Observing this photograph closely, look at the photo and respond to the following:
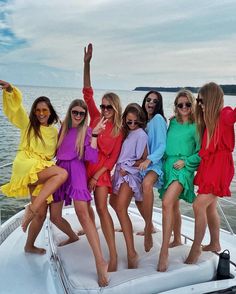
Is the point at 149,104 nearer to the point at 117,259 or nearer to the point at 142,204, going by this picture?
the point at 142,204

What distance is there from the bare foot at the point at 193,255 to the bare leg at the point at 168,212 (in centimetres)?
22

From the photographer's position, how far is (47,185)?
10.5 ft

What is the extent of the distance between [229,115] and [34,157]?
1745 millimetres

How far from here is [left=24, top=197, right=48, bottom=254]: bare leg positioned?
3.50m

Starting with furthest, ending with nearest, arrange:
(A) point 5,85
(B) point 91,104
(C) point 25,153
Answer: (B) point 91,104 < (C) point 25,153 < (A) point 5,85

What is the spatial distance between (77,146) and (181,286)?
1443mm

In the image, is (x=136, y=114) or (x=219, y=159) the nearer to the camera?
(x=219, y=159)

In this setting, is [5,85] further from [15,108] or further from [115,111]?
[115,111]

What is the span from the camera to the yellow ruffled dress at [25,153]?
10.6ft

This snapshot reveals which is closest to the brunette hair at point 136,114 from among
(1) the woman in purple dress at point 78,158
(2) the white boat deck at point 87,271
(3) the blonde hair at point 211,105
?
(1) the woman in purple dress at point 78,158

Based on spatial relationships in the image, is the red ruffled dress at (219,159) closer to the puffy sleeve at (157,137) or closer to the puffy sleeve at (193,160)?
the puffy sleeve at (193,160)

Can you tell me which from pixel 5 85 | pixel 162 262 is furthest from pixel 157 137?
pixel 5 85

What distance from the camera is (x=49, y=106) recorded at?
11.1 ft

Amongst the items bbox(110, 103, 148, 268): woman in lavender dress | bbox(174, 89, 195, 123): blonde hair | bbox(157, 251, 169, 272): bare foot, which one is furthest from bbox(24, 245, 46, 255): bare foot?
bbox(174, 89, 195, 123): blonde hair
